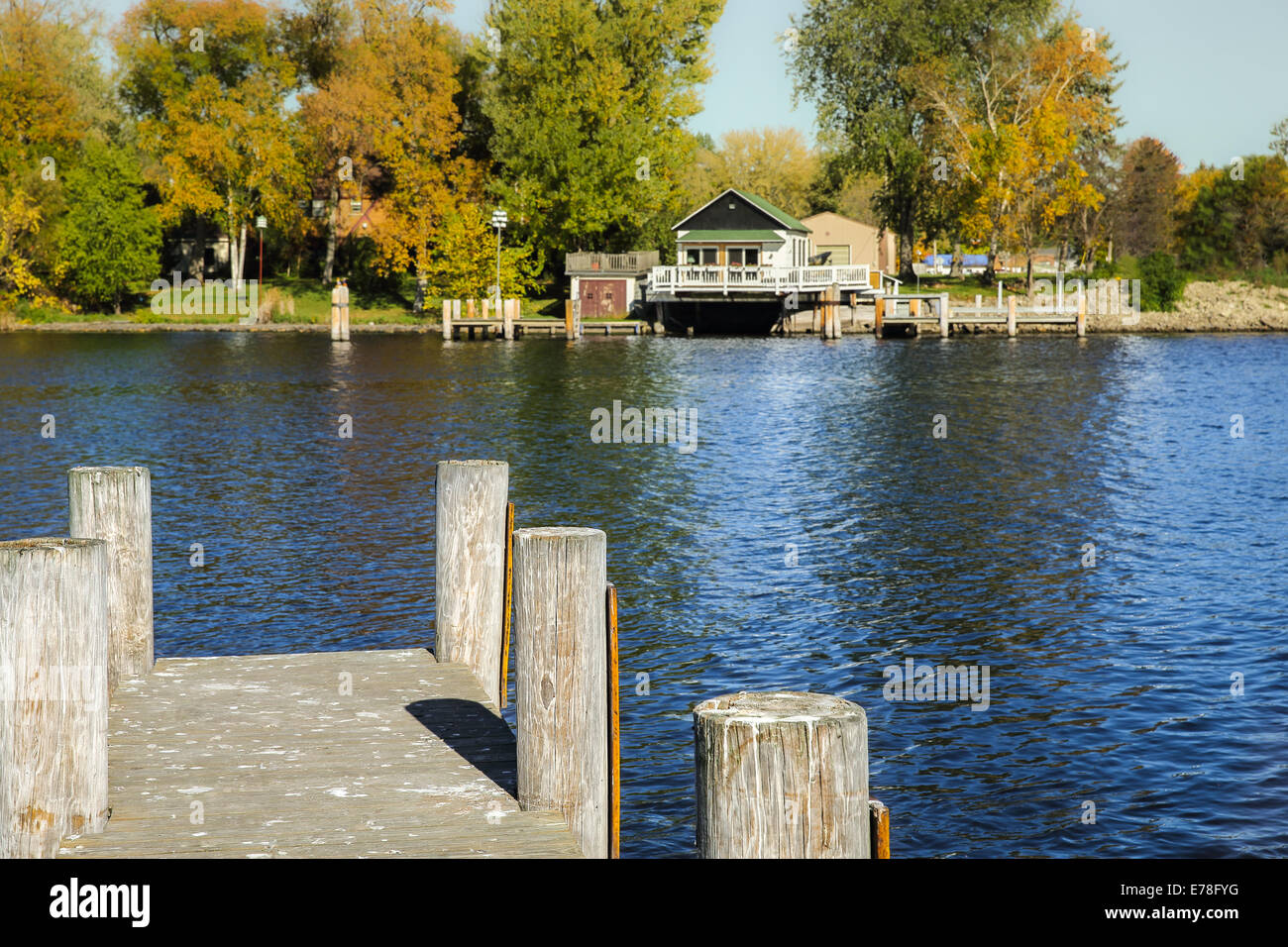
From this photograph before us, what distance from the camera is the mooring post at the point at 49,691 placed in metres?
5.98

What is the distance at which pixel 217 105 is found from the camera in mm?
76812

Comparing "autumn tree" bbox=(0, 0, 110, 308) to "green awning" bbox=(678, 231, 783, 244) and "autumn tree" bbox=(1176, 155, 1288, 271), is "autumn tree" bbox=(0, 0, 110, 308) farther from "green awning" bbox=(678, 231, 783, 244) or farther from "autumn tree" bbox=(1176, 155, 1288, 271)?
"autumn tree" bbox=(1176, 155, 1288, 271)

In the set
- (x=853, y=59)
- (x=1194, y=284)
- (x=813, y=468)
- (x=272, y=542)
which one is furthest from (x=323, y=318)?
(x=272, y=542)

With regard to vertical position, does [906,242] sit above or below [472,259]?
above

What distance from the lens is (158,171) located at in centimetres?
8631

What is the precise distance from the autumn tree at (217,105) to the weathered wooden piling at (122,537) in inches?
2812

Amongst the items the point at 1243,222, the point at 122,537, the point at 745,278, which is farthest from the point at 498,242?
the point at 122,537

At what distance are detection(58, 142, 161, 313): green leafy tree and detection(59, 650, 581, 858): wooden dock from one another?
73.2 m

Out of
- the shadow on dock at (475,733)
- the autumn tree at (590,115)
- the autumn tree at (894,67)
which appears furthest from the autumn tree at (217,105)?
the shadow on dock at (475,733)

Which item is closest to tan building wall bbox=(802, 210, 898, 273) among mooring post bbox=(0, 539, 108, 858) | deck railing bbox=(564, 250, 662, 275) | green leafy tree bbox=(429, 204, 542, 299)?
deck railing bbox=(564, 250, 662, 275)

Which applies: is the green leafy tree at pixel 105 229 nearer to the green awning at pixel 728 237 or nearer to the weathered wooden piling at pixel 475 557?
the green awning at pixel 728 237

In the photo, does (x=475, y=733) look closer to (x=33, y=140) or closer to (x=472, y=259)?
(x=472, y=259)

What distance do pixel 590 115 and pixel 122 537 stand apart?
70025mm
